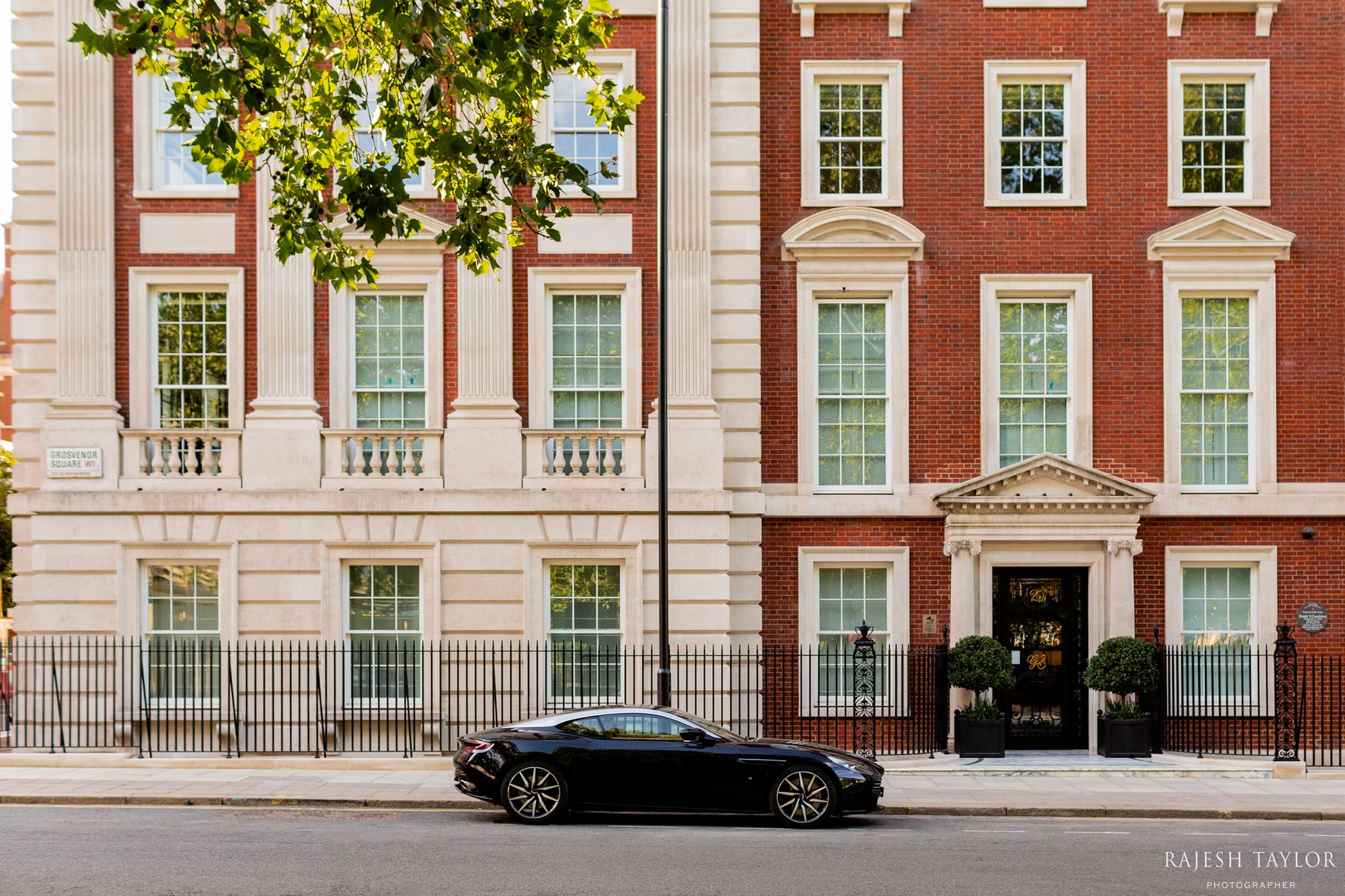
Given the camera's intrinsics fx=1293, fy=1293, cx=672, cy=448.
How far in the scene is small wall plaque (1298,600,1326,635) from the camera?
63.3 feet

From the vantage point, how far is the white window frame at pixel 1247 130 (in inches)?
774

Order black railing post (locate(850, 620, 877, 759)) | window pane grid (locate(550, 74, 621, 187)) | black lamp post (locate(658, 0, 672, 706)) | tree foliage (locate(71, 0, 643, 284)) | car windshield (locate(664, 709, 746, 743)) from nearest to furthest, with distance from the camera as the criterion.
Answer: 1. tree foliage (locate(71, 0, 643, 284))
2. car windshield (locate(664, 709, 746, 743))
3. black lamp post (locate(658, 0, 672, 706))
4. black railing post (locate(850, 620, 877, 759))
5. window pane grid (locate(550, 74, 621, 187))

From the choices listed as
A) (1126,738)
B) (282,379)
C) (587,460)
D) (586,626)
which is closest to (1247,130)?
(1126,738)

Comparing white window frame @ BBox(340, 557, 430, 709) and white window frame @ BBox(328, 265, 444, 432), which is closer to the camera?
white window frame @ BBox(340, 557, 430, 709)

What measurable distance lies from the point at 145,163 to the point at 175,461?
448 cm

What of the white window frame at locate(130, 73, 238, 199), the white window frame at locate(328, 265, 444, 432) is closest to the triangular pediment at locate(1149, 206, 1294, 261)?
the white window frame at locate(328, 265, 444, 432)

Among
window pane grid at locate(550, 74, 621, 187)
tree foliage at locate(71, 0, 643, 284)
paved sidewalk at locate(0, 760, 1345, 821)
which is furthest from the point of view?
window pane grid at locate(550, 74, 621, 187)

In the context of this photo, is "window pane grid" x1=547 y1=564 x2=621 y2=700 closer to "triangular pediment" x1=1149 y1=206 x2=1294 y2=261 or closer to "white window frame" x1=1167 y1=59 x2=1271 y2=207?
"triangular pediment" x1=1149 y1=206 x2=1294 y2=261

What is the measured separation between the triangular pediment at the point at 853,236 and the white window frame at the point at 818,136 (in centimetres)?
23

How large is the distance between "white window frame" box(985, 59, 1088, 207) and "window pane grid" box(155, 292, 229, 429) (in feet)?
38.8

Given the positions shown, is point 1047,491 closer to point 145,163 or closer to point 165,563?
point 165,563

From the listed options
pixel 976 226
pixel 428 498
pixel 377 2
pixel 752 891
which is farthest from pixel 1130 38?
pixel 752 891

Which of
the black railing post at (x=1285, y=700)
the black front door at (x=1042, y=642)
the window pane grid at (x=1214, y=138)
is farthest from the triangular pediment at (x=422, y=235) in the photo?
the black railing post at (x=1285, y=700)

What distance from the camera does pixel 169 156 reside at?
1942 centimetres
